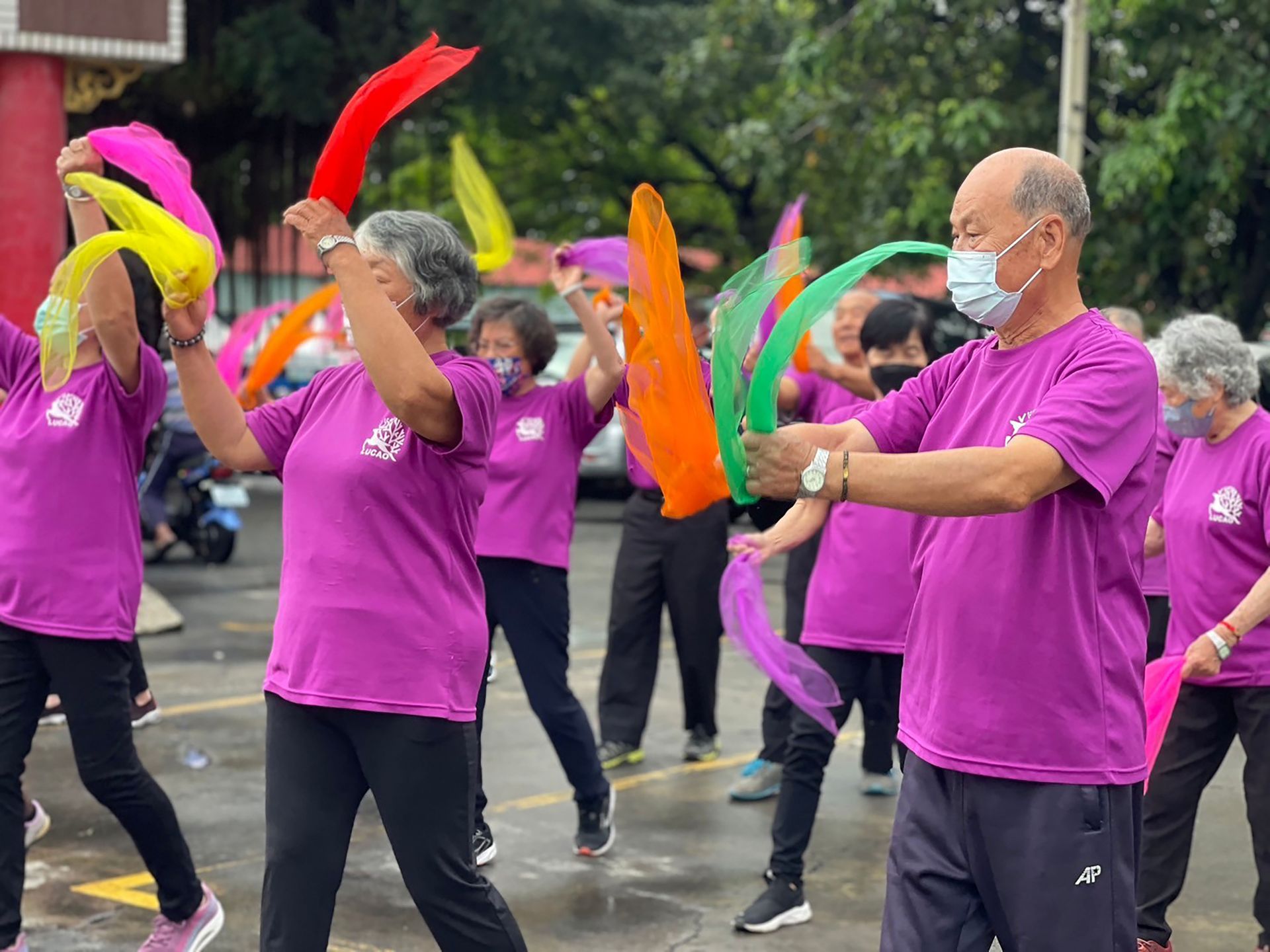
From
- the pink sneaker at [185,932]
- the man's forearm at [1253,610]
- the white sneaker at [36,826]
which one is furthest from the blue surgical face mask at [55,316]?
the man's forearm at [1253,610]

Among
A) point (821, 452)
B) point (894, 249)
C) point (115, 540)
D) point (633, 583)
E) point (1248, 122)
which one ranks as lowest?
point (633, 583)

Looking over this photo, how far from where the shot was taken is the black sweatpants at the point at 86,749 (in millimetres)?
4547

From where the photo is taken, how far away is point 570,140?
25.1 metres

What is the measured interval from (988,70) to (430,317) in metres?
13.3

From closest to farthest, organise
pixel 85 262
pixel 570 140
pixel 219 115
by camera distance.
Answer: pixel 85 262, pixel 219 115, pixel 570 140

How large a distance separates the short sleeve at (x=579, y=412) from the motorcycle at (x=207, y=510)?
805cm

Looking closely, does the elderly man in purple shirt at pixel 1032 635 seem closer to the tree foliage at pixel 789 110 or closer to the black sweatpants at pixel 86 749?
the black sweatpants at pixel 86 749

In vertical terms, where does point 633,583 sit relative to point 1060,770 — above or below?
below

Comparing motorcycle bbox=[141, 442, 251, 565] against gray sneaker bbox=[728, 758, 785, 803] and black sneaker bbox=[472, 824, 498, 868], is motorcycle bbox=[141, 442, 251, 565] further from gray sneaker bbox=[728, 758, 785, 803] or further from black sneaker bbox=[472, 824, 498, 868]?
black sneaker bbox=[472, 824, 498, 868]

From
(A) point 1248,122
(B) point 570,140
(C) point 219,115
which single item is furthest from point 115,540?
(B) point 570,140

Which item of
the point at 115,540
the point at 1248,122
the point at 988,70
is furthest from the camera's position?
the point at 988,70

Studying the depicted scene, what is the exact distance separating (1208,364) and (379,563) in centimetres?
263

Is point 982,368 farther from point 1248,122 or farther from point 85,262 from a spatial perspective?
point 1248,122

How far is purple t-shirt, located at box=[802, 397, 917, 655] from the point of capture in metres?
5.62
